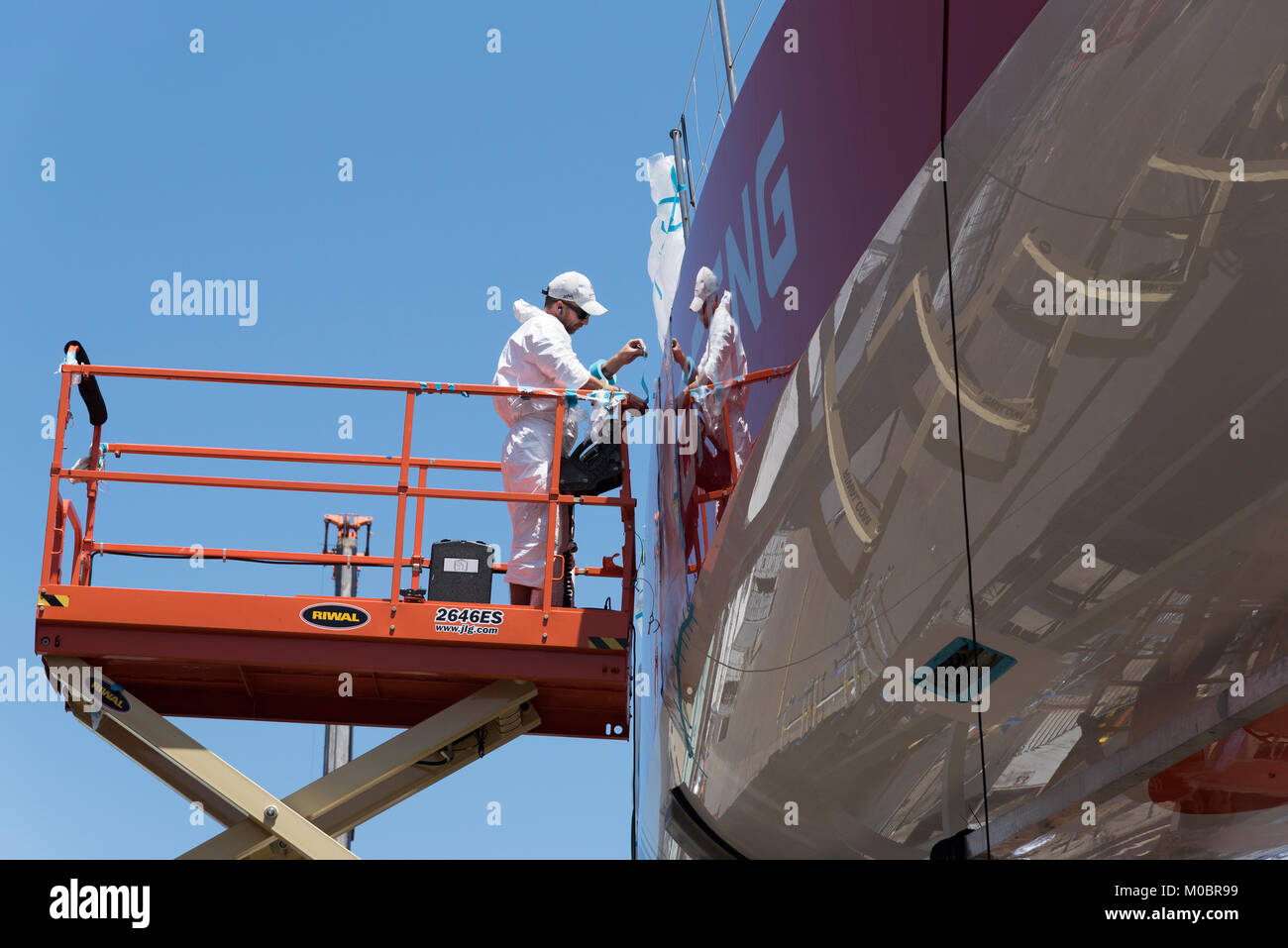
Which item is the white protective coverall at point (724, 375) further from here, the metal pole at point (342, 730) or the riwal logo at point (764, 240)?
the metal pole at point (342, 730)

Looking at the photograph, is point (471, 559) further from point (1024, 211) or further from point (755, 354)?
point (1024, 211)

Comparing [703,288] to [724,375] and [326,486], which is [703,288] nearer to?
[724,375]

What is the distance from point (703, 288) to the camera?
536cm

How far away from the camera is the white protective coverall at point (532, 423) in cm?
672

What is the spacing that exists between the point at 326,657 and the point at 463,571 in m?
0.76

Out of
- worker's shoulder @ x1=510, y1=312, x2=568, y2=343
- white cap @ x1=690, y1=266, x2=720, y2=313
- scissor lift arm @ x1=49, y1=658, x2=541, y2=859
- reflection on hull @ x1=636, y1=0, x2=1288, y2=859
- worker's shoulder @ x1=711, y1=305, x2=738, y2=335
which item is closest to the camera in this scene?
reflection on hull @ x1=636, y1=0, x2=1288, y2=859

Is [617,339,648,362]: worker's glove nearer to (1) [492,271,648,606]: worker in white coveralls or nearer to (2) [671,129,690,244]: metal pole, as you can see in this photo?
(1) [492,271,648,606]: worker in white coveralls

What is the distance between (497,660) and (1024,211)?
4118 millimetres

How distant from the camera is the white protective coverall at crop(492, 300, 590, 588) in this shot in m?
6.72

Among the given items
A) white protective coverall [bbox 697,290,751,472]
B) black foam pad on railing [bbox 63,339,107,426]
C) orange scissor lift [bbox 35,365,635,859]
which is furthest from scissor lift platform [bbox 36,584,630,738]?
white protective coverall [bbox 697,290,751,472]

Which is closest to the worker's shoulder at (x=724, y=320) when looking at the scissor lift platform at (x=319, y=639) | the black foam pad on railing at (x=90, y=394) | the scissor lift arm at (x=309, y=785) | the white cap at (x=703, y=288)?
the white cap at (x=703, y=288)

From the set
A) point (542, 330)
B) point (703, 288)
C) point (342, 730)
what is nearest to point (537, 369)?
point (542, 330)

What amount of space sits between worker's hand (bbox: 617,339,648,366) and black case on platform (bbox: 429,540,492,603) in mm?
1196
